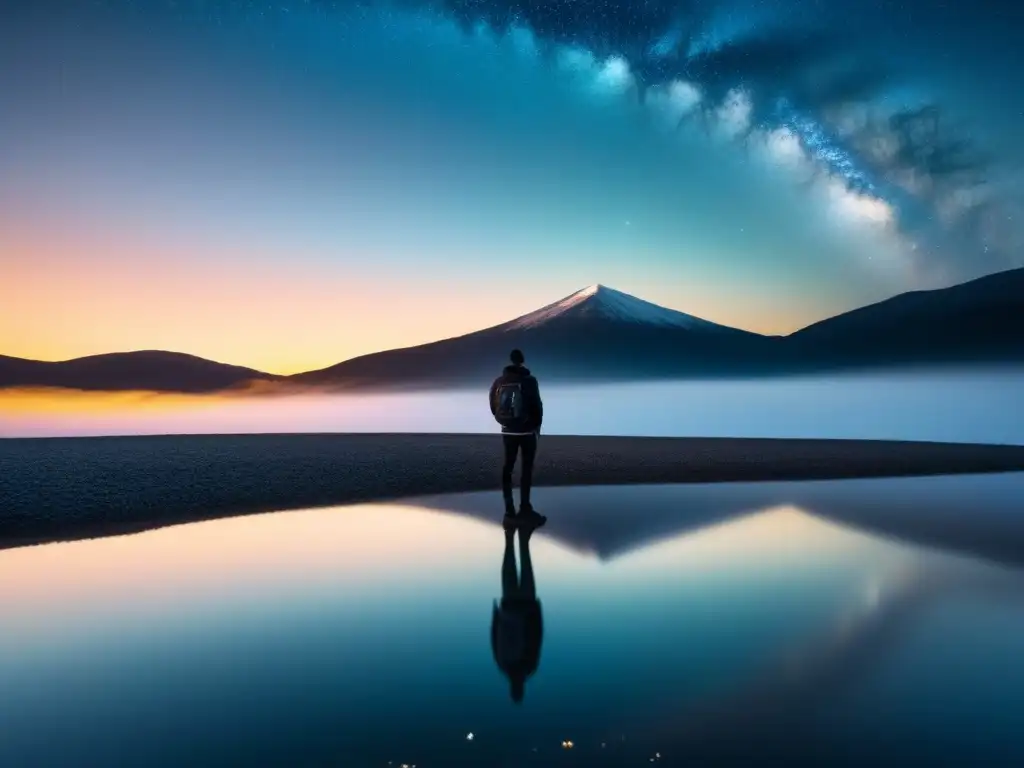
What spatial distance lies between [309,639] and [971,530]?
7819 millimetres

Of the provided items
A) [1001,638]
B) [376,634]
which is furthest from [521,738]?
[1001,638]

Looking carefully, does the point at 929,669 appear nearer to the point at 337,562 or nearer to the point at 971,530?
the point at 337,562

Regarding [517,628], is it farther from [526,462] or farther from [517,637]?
[526,462]

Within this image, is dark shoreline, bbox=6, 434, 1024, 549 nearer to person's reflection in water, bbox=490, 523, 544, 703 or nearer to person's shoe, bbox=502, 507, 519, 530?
person's shoe, bbox=502, 507, 519, 530

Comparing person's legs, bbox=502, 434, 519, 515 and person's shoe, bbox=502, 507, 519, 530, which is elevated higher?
person's legs, bbox=502, 434, 519, 515

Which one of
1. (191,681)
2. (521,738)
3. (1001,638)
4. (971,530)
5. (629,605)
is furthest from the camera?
(971,530)

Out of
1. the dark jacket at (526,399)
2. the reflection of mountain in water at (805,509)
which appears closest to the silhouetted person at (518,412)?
the dark jacket at (526,399)

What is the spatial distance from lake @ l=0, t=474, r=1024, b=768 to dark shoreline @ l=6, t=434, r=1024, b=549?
2.40m

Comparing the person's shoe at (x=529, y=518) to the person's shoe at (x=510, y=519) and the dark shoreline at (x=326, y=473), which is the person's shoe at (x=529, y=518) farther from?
the dark shoreline at (x=326, y=473)

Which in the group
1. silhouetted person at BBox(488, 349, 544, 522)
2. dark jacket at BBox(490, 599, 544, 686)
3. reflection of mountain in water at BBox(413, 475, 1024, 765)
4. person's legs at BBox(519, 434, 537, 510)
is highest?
silhouetted person at BBox(488, 349, 544, 522)

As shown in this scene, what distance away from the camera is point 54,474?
15.2m

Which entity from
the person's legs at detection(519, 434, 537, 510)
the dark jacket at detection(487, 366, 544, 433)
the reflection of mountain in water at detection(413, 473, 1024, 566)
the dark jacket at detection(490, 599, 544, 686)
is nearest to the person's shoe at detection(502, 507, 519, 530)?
the person's legs at detection(519, 434, 537, 510)

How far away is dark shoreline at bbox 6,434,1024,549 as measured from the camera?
1032cm

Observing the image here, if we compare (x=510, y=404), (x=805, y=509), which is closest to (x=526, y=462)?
(x=510, y=404)
